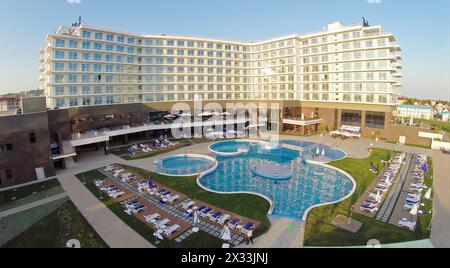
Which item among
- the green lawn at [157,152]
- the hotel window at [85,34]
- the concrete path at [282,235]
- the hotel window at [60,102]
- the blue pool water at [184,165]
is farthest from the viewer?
the hotel window at [85,34]

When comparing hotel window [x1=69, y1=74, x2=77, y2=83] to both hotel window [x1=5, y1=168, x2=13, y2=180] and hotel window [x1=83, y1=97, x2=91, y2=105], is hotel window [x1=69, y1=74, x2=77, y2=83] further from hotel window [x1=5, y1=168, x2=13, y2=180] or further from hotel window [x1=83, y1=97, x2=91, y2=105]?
hotel window [x1=5, y1=168, x2=13, y2=180]

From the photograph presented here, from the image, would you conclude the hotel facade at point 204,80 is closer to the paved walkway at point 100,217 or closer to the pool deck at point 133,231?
the pool deck at point 133,231

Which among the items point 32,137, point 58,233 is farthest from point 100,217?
point 32,137

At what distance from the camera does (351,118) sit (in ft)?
149

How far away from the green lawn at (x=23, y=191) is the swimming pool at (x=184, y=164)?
10094 mm

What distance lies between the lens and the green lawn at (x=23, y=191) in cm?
2033

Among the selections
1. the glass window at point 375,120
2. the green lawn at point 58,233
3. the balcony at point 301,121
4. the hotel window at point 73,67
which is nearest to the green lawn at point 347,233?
the green lawn at point 58,233

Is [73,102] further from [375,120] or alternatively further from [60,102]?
[375,120]

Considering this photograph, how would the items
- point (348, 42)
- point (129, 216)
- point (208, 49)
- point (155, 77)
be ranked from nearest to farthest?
point (129, 216) < point (348, 42) < point (155, 77) < point (208, 49)
